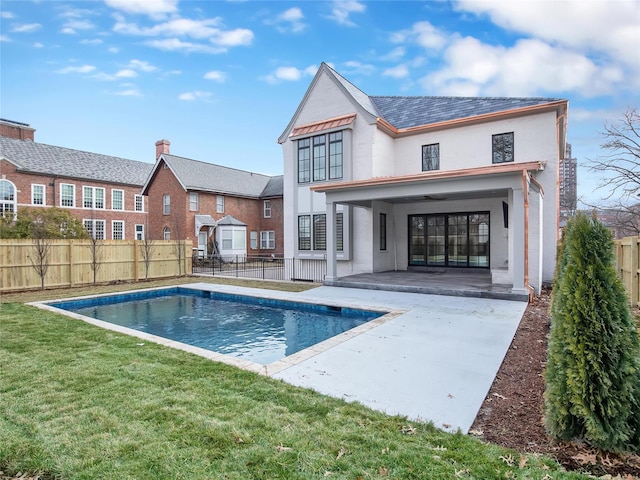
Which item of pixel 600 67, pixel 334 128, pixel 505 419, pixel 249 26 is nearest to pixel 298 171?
pixel 334 128

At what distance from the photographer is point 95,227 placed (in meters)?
30.7

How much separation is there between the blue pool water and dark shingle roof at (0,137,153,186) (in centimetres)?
2287

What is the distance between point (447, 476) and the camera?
2498 mm

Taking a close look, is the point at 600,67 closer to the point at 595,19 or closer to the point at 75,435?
the point at 595,19

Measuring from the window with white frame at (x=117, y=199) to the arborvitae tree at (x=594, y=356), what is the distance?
117 ft

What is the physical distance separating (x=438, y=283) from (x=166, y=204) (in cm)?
2241

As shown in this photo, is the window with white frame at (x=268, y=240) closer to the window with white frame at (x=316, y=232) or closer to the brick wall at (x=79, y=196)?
the brick wall at (x=79, y=196)

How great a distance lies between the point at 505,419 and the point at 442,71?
17.9 metres

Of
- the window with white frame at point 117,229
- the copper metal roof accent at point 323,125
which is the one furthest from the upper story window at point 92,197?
the copper metal roof accent at point 323,125

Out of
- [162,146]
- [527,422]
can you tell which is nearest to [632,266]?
[527,422]

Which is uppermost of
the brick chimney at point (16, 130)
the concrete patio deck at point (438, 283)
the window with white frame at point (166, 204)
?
the brick chimney at point (16, 130)

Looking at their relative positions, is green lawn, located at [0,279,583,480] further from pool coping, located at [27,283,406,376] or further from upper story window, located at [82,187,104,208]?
upper story window, located at [82,187,104,208]

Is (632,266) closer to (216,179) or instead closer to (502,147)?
(502,147)

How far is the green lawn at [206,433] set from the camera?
8.52 feet
